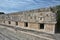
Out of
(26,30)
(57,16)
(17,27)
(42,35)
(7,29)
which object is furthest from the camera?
(7,29)

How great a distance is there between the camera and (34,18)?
6.19 meters

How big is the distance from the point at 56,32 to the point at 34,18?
3.78 feet

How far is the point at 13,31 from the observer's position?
782 centimetres

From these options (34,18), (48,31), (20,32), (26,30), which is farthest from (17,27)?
(48,31)

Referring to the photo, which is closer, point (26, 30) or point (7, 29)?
point (26, 30)

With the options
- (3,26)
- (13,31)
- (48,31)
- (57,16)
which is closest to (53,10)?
(57,16)

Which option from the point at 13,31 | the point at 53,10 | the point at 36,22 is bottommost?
the point at 13,31

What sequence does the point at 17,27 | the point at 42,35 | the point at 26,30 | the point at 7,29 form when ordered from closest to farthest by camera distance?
1. the point at 42,35
2. the point at 26,30
3. the point at 17,27
4. the point at 7,29

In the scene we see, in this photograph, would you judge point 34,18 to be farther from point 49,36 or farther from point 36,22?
point 49,36

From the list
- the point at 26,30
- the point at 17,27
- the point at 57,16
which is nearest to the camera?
the point at 57,16

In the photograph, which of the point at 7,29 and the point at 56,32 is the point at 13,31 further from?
the point at 56,32

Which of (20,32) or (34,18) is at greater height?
(34,18)

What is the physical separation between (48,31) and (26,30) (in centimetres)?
142

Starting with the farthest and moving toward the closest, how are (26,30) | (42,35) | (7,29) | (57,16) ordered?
(7,29) → (26,30) → (42,35) → (57,16)
